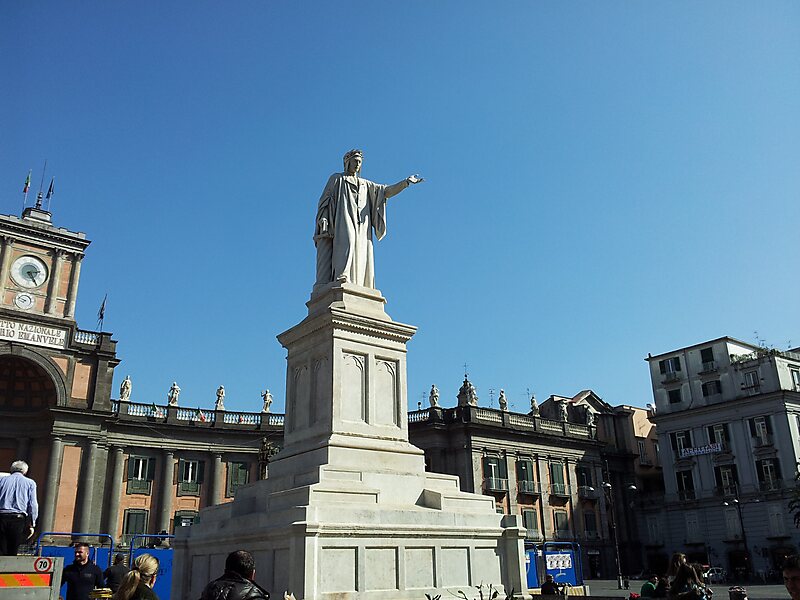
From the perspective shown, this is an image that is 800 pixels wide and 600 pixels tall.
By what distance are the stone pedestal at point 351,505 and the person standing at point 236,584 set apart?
183 inches

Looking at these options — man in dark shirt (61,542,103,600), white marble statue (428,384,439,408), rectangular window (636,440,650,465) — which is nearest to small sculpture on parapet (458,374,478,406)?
white marble statue (428,384,439,408)

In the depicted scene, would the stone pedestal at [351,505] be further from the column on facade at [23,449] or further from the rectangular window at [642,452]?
the rectangular window at [642,452]

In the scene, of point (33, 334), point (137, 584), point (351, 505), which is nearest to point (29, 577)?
point (137, 584)

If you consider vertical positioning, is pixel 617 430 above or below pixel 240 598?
above

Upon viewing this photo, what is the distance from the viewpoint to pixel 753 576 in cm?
5084

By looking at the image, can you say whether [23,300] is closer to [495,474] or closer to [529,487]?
[495,474]

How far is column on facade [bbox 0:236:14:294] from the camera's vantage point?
40850 millimetres

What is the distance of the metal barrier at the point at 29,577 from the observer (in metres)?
7.55

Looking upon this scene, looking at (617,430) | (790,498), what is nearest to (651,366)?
(617,430)

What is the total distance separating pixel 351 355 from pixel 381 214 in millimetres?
3941

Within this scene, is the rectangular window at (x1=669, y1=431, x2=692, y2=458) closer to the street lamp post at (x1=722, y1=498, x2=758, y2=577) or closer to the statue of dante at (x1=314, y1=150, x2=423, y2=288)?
the street lamp post at (x1=722, y1=498, x2=758, y2=577)

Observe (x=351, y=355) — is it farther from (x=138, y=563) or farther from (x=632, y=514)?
(x=632, y=514)

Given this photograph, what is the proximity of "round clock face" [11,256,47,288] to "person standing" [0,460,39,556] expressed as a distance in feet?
120

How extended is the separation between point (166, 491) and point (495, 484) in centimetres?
2325
